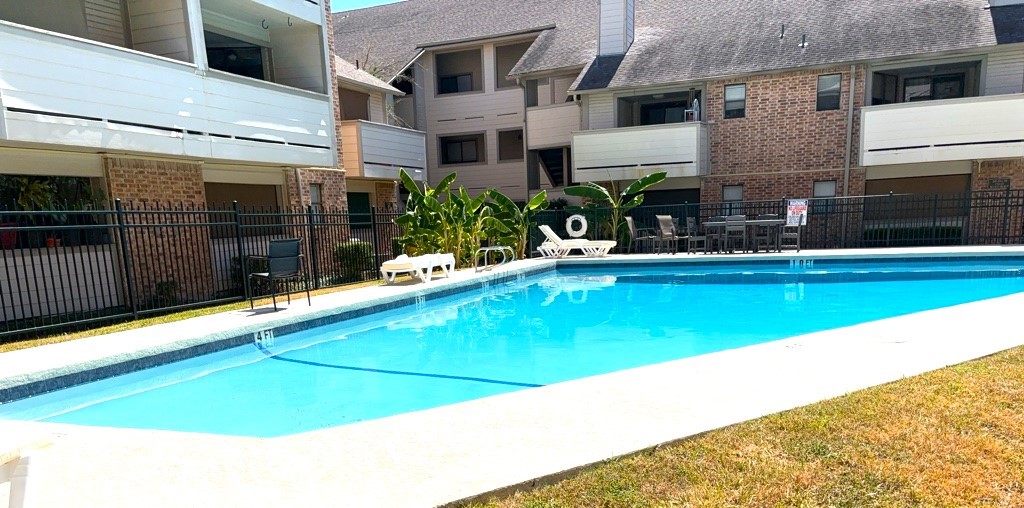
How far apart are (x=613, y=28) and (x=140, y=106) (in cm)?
1642

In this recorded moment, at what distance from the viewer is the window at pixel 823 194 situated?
17.2 m

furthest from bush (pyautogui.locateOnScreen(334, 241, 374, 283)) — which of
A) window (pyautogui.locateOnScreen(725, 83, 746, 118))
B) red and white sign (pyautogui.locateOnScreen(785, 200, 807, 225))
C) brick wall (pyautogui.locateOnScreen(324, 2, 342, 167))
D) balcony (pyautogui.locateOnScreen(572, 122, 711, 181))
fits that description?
window (pyautogui.locateOnScreen(725, 83, 746, 118))

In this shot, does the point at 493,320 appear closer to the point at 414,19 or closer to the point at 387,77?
the point at 387,77

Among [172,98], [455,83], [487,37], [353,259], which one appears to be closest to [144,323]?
[172,98]

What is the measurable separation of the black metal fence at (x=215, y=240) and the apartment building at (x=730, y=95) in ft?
4.10

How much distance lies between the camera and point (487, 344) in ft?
24.8

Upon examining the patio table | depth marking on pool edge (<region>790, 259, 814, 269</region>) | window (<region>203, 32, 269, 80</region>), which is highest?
window (<region>203, 32, 269, 80</region>)

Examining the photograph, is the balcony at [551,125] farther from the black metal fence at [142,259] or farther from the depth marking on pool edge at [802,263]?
the depth marking on pool edge at [802,263]

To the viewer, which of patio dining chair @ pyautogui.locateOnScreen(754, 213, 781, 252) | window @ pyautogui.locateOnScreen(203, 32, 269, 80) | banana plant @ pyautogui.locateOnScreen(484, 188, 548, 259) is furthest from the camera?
patio dining chair @ pyautogui.locateOnScreen(754, 213, 781, 252)

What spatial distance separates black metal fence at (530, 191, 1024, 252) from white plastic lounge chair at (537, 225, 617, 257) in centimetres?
189

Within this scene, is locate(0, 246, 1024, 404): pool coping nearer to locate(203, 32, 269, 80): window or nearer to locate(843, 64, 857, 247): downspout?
locate(843, 64, 857, 247): downspout

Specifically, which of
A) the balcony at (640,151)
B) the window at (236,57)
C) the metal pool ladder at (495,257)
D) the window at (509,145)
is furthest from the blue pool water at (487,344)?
the window at (509,145)

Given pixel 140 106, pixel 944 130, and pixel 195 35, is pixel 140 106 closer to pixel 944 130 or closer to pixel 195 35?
pixel 195 35

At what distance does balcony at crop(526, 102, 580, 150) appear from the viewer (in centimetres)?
2125
